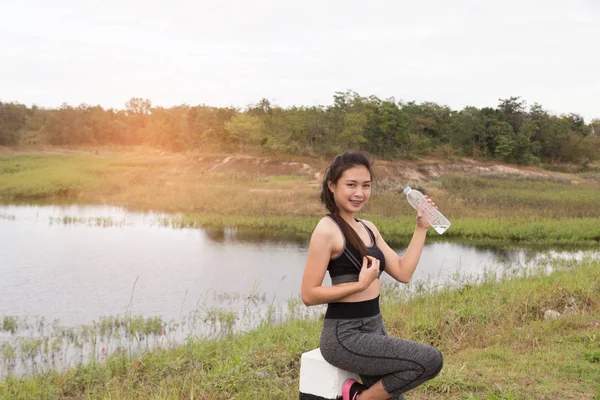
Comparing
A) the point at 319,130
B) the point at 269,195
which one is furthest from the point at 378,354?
the point at 319,130

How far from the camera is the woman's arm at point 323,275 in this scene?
254 centimetres

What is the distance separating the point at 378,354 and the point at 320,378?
0.36 meters

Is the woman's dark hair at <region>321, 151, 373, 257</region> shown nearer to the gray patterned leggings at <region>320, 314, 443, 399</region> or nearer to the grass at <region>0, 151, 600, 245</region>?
the gray patterned leggings at <region>320, 314, 443, 399</region>

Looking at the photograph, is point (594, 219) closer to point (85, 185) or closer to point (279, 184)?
point (279, 184)

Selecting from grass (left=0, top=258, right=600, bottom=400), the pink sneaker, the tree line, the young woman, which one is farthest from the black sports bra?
the tree line

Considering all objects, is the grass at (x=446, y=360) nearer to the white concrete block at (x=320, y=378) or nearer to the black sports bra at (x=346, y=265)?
the white concrete block at (x=320, y=378)

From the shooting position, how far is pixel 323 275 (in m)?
2.57

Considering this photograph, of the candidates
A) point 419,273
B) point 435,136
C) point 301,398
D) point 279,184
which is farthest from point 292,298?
point 435,136

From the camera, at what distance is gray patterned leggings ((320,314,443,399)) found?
2.54m

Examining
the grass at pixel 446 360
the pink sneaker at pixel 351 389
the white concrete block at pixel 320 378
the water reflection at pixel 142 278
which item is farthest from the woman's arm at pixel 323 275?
the water reflection at pixel 142 278

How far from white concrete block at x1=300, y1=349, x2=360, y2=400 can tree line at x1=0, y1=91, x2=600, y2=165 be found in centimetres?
3842

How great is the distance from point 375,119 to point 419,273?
34.0 metres

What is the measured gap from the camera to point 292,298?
10.1 meters

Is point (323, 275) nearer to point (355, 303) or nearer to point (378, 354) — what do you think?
point (355, 303)
